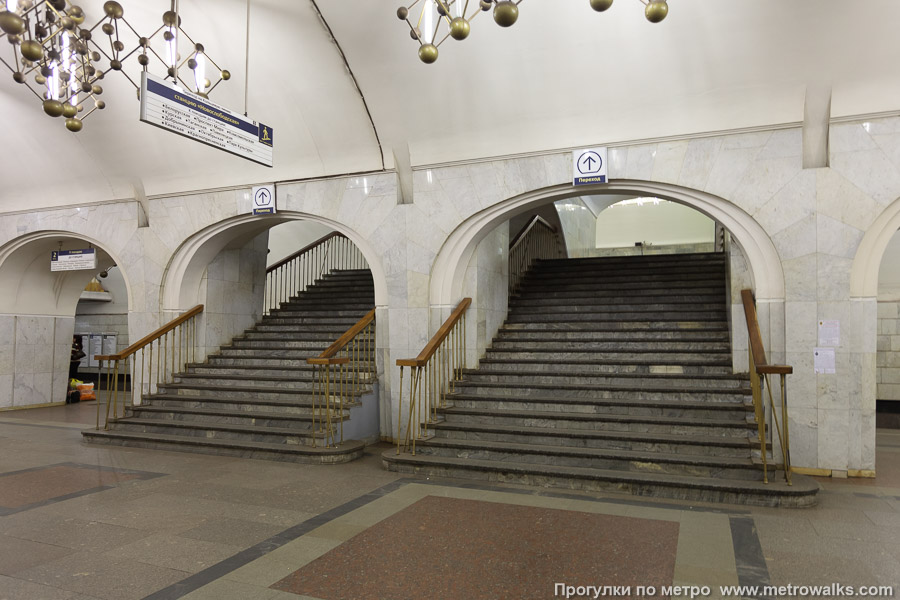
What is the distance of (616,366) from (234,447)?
4084 millimetres

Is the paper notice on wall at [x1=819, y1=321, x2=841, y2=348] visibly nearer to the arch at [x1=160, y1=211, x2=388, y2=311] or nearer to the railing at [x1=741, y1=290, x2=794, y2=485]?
the railing at [x1=741, y1=290, x2=794, y2=485]

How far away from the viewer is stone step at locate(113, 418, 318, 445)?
630 centimetres

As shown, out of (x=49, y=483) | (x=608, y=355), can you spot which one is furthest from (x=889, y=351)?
(x=49, y=483)

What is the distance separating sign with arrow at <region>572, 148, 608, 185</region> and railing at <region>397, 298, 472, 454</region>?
1839mm

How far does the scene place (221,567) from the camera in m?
3.25

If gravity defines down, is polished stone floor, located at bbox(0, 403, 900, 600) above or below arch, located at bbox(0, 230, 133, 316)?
below

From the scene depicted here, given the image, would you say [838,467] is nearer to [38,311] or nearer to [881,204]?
[881,204]

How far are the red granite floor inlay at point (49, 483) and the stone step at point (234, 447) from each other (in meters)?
1.00

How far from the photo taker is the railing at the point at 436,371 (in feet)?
19.5

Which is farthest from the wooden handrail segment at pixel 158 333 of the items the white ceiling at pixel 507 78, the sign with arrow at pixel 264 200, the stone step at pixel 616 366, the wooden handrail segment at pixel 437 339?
the stone step at pixel 616 366

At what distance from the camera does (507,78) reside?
6062 millimetres

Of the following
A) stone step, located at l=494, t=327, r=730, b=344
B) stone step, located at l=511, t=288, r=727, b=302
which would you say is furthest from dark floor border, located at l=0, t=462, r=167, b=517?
stone step, located at l=511, t=288, r=727, b=302

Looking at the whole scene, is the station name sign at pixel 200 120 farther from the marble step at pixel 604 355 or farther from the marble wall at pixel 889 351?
the marble wall at pixel 889 351

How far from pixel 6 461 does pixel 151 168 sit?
398 centimetres
